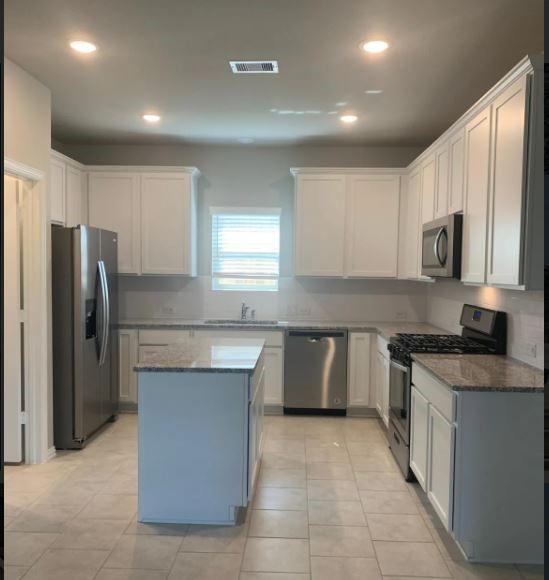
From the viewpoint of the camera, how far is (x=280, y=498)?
10.0 feet

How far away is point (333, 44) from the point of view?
9.20 ft

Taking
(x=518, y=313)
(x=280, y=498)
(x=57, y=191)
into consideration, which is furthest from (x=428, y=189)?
(x=57, y=191)

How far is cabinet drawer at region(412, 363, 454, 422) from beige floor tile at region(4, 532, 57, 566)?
2.20 meters

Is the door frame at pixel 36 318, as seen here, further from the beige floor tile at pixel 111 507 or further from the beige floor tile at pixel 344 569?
the beige floor tile at pixel 344 569

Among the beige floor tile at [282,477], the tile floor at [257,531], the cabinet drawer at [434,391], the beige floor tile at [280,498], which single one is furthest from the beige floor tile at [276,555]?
the cabinet drawer at [434,391]

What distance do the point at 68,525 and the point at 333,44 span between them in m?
3.15

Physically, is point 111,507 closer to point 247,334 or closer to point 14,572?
point 14,572

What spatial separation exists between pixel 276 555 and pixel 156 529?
71 centimetres

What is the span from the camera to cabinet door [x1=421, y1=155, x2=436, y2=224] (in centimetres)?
395

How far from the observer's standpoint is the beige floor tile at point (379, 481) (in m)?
3.24

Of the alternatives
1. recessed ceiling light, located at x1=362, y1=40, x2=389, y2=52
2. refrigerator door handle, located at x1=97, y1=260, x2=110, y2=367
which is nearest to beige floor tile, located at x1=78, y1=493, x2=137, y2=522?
refrigerator door handle, located at x1=97, y1=260, x2=110, y2=367

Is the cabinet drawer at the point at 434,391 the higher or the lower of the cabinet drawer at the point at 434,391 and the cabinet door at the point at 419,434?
the higher

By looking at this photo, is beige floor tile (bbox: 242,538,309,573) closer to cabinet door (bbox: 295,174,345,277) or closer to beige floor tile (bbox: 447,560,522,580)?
beige floor tile (bbox: 447,560,522,580)

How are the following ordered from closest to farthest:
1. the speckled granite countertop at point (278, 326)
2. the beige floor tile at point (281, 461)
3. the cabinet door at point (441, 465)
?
1. the cabinet door at point (441, 465)
2. the beige floor tile at point (281, 461)
3. the speckled granite countertop at point (278, 326)
